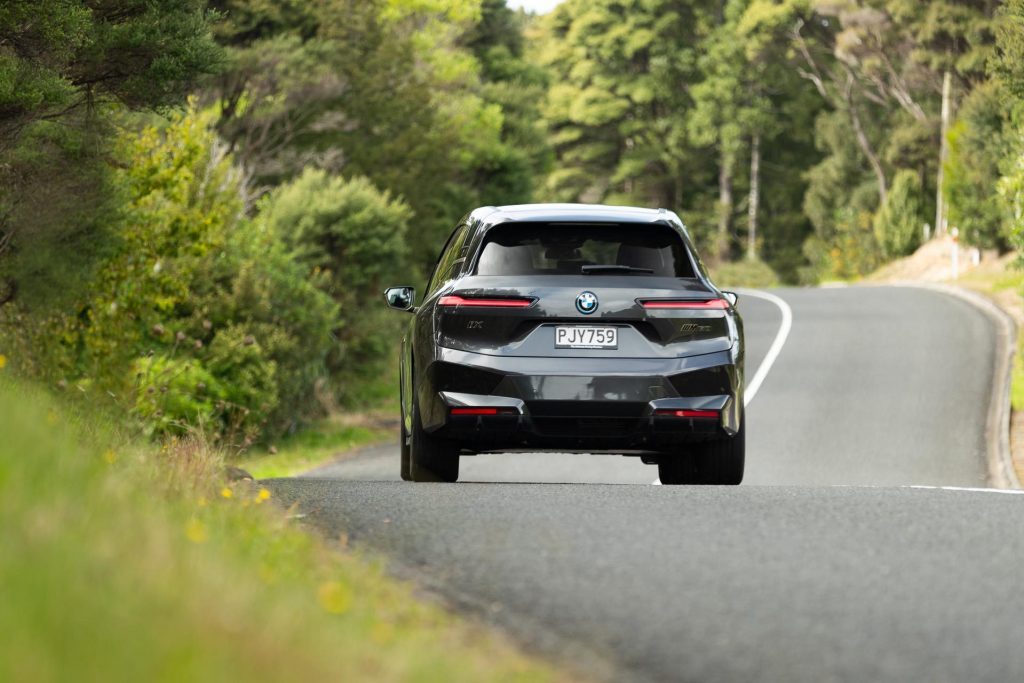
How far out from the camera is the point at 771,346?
35062mm

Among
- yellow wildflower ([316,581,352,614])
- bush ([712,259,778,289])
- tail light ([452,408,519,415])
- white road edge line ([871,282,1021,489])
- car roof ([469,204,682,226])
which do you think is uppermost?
→ car roof ([469,204,682,226])

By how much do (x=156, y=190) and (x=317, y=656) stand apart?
1988 centimetres

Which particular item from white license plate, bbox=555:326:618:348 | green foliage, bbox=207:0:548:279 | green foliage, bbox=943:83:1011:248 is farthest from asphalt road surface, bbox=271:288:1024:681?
green foliage, bbox=943:83:1011:248

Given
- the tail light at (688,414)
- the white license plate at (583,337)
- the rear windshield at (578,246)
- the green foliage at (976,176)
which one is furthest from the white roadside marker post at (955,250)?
the white license plate at (583,337)

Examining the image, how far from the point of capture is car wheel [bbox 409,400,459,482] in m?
10.2

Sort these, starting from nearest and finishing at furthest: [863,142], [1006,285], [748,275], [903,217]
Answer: [1006,285] → [903,217] → [863,142] → [748,275]

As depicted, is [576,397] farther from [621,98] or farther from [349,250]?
[621,98]

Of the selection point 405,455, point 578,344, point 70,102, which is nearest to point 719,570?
point 578,344

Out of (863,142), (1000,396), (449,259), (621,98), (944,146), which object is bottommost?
(1000,396)

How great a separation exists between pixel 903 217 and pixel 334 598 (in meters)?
56.9

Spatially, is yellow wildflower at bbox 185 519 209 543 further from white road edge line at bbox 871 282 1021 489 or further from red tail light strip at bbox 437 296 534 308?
white road edge line at bbox 871 282 1021 489

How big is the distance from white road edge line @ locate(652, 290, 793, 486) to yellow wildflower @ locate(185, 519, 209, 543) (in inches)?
712

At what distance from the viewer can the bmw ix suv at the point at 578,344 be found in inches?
375

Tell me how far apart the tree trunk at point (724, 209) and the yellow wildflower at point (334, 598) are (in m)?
71.9
